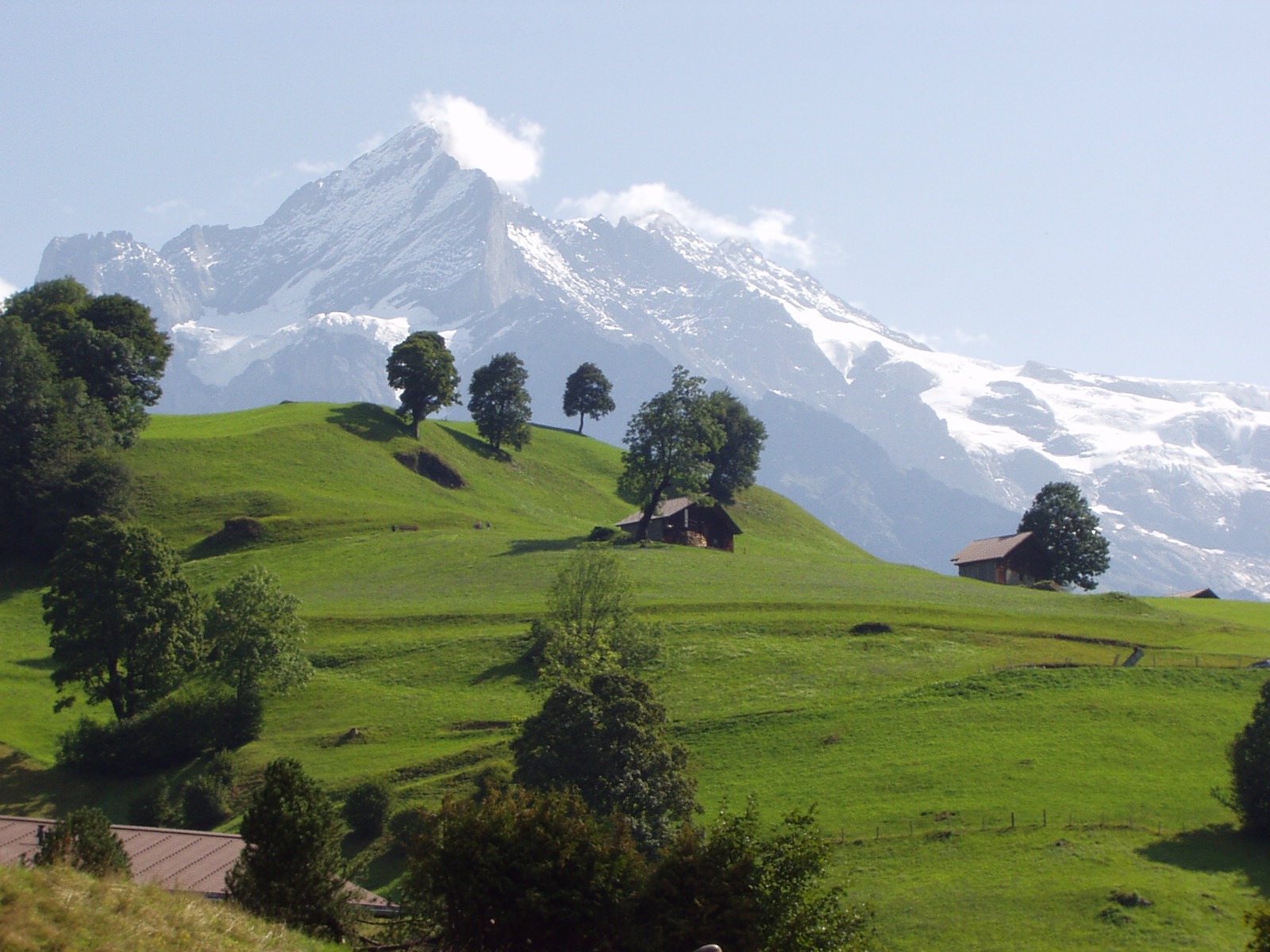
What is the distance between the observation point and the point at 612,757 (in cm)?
4397

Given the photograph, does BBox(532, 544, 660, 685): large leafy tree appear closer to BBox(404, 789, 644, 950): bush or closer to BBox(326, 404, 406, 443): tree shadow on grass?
BBox(404, 789, 644, 950): bush

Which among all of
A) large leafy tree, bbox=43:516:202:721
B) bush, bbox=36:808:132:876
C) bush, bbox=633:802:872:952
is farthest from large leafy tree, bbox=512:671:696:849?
large leafy tree, bbox=43:516:202:721

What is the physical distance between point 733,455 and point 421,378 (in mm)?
41532

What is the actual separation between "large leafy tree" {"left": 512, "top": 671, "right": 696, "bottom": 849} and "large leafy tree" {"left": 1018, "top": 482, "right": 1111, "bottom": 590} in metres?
93.1

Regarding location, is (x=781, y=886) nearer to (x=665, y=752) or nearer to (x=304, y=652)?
(x=665, y=752)

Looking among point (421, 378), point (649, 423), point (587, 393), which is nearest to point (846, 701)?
point (649, 423)

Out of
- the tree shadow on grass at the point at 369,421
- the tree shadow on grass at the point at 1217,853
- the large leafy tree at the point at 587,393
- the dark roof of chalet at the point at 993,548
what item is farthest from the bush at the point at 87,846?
the large leafy tree at the point at 587,393

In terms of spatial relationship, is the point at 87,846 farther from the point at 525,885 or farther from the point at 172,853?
the point at 525,885

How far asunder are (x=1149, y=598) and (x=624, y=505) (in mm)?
64206

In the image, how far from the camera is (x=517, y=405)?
160 metres

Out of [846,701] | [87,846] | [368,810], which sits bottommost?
[368,810]

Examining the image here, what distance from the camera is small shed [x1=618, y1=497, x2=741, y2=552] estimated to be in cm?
11906

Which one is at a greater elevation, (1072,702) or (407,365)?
(407,365)

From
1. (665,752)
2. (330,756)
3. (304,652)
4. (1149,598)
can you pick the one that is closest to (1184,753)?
(665,752)
